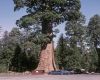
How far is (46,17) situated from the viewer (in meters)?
67.5

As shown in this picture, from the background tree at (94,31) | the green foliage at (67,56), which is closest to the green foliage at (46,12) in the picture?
the green foliage at (67,56)

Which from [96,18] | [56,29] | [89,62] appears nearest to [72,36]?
[89,62]

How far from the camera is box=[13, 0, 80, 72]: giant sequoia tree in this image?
224ft

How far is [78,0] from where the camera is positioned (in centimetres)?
7219

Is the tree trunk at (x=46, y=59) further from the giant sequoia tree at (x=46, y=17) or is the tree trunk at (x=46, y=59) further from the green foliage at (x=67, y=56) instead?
the green foliage at (x=67, y=56)

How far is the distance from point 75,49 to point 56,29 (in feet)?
100.0

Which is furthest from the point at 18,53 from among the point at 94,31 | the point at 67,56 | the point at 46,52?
the point at 94,31

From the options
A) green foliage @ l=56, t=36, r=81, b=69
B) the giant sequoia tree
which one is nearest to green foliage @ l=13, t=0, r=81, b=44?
the giant sequoia tree

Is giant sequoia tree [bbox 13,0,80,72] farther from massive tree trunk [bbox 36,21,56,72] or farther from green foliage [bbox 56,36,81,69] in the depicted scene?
green foliage [bbox 56,36,81,69]

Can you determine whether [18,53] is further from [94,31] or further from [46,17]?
[94,31]

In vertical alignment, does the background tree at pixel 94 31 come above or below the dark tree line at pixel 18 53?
above

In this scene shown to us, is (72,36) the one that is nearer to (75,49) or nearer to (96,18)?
(75,49)

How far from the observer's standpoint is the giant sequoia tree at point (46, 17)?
6825 cm

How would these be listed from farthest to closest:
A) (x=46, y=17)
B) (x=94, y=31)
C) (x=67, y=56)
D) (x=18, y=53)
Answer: (x=94, y=31) → (x=67, y=56) → (x=18, y=53) → (x=46, y=17)
